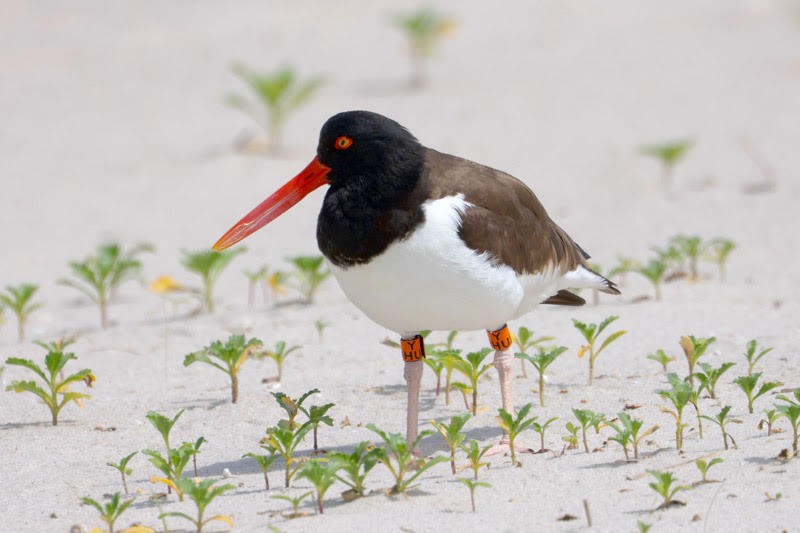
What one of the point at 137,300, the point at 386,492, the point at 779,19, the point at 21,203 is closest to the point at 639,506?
the point at 386,492

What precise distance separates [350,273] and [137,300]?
17.0 ft

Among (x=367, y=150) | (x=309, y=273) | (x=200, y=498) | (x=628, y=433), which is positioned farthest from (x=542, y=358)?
(x=309, y=273)

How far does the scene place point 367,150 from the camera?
5359mm

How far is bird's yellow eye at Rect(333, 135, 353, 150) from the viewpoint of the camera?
5.41 meters

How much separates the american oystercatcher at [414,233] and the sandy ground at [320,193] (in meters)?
0.71

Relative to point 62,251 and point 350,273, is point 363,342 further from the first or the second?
point 62,251

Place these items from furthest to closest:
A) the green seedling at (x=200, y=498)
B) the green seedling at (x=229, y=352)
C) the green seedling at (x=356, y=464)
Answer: the green seedling at (x=229, y=352)
the green seedling at (x=356, y=464)
the green seedling at (x=200, y=498)

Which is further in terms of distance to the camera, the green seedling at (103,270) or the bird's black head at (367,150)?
the green seedling at (103,270)

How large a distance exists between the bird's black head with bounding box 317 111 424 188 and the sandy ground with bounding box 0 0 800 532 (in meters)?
1.36

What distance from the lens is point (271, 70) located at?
1603cm

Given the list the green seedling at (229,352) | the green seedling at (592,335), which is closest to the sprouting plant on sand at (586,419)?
the green seedling at (592,335)

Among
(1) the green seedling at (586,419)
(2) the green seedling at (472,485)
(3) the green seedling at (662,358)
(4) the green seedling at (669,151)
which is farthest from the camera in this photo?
(4) the green seedling at (669,151)

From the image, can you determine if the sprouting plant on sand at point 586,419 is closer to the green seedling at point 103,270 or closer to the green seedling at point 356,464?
the green seedling at point 356,464

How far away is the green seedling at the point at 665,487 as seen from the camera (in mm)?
4348
